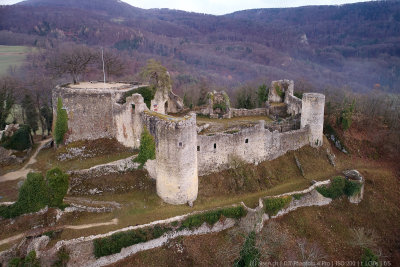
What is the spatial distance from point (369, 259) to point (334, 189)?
22.7 feet

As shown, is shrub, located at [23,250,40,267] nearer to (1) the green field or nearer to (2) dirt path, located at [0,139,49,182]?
(2) dirt path, located at [0,139,49,182]

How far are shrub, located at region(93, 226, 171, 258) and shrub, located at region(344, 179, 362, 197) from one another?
1709 centimetres

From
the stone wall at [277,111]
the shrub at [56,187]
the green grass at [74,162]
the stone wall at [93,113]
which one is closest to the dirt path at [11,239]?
the shrub at [56,187]

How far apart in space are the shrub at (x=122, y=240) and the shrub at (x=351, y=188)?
17.1 meters

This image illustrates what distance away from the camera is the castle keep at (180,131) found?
23578mm

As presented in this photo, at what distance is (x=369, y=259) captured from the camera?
2292 cm

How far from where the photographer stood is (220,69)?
97.7 meters

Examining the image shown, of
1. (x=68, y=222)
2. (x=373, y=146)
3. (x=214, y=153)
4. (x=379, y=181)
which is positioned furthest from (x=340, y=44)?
(x=68, y=222)

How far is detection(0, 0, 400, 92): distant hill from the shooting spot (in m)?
82.6

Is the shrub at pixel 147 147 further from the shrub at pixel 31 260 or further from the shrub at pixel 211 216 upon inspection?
the shrub at pixel 31 260

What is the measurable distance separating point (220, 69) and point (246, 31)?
38.6m

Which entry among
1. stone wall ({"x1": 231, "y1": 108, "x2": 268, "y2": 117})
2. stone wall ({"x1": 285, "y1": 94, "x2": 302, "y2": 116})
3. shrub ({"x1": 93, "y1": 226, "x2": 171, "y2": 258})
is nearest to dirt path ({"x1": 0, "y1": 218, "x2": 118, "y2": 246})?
shrub ({"x1": 93, "y1": 226, "x2": 171, "y2": 258})

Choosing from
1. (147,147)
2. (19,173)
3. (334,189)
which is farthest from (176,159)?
(334,189)

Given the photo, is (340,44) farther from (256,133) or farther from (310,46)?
(256,133)
